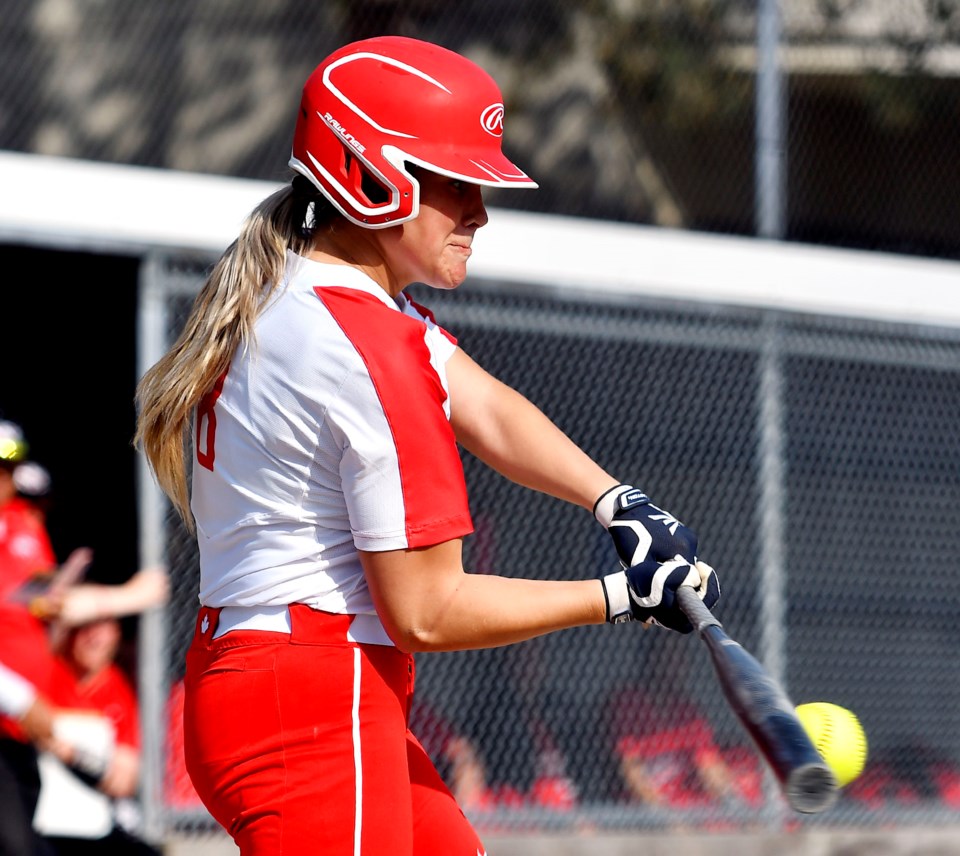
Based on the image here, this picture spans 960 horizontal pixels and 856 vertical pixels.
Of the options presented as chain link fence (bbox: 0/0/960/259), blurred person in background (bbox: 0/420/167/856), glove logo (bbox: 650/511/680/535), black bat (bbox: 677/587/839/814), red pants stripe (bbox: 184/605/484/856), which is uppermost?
black bat (bbox: 677/587/839/814)

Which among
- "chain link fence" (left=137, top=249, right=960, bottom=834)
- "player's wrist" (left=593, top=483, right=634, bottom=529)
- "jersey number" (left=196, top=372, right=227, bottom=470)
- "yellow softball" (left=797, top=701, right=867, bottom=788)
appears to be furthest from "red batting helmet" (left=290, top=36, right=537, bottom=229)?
"chain link fence" (left=137, top=249, right=960, bottom=834)

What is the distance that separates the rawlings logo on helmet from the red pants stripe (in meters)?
0.84

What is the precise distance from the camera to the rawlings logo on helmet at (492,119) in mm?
2381

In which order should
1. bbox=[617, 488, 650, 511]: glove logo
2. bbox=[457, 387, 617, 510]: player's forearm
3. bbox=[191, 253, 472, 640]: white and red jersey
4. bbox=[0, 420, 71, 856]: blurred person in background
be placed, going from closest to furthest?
bbox=[191, 253, 472, 640]: white and red jersey < bbox=[617, 488, 650, 511]: glove logo < bbox=[457, 387, 617, 510]: player's forearm < bbox=[0, 420, 71, 856]: blurred person in background

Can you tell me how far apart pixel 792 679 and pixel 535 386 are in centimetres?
178

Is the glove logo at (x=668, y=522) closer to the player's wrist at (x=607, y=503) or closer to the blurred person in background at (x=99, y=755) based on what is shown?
the player's wrist at (x=607, y=503)

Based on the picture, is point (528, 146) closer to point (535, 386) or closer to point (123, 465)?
point (535, 386)

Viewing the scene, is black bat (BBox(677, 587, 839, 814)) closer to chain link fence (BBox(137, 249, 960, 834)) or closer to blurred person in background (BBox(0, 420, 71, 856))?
blurred person in background (BBox(0, 420, 71, 856))

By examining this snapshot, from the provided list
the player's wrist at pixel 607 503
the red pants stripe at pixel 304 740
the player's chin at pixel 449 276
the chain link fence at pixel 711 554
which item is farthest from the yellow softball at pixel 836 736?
the chain link fence at pixel 711 554

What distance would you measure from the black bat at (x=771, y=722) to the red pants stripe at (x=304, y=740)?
51 centimetres

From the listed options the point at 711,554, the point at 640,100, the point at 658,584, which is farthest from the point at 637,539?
the point at 640,100

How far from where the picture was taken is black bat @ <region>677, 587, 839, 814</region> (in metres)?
1.76

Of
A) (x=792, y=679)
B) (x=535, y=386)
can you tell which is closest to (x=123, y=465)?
(x=535, y=386)

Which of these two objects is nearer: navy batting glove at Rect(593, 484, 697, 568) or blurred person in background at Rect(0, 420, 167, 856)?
navy batting glove at Rect(593, 484, 697, 568)
